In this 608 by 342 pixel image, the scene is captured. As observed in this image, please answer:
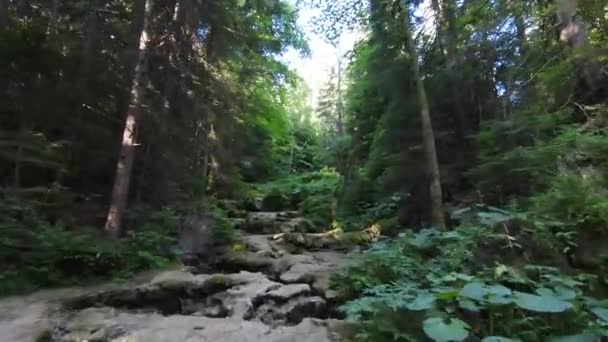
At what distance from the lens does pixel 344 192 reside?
42.2 feet

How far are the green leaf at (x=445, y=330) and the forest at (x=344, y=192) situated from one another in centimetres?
1

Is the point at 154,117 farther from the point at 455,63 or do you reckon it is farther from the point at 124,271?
the point at 455,63

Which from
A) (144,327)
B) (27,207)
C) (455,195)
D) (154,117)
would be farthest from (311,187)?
(144,327)

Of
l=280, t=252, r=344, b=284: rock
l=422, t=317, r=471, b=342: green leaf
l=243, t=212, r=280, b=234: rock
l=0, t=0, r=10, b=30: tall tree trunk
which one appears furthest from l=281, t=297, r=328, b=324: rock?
l=0, t=0, r=10, b=30: tall tree trunk

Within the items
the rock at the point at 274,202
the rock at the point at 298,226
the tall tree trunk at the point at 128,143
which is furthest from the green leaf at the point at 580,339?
the rock at the point at 274,202

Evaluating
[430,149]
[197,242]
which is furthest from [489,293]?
[197,242]

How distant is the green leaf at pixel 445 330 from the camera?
86.0 inches

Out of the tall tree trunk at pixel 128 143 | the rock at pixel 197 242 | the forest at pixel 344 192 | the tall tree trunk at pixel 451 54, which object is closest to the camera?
the forest at pixel 344 192

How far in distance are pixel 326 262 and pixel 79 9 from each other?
23.4 ft

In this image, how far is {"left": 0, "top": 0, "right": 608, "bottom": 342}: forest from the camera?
3.59m

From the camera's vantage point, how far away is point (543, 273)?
10.7 feet

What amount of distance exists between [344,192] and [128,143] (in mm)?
7336

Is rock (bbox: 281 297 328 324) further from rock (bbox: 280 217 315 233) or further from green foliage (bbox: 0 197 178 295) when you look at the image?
rock (bbox: 280 217 315 233)

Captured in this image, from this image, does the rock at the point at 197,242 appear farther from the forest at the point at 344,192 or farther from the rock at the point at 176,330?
the rock at the point at 176,330
